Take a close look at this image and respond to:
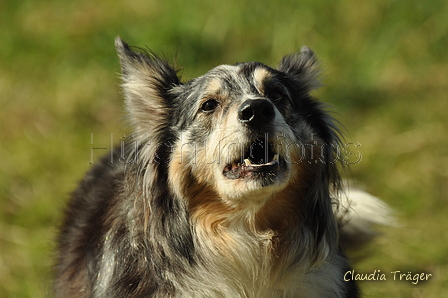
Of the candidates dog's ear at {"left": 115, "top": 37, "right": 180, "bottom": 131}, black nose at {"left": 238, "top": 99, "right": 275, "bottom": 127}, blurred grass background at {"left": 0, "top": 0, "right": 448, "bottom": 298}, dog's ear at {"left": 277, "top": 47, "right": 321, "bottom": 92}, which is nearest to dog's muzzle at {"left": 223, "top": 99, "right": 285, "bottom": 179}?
black nose at {"left": 238, "top": 99, "right": 275, "bottom": 127}

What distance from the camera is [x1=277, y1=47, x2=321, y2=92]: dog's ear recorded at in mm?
3824

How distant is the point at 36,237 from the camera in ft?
17.9

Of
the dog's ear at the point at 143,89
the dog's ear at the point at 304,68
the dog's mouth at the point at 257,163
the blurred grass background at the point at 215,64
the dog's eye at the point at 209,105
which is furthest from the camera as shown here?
the blurred grass background at the point at 215,64

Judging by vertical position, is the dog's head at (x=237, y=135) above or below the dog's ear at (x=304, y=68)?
below

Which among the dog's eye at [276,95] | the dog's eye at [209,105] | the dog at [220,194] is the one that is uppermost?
the dog's eye at [276,95]

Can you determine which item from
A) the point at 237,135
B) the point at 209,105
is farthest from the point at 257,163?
the point at 209,105

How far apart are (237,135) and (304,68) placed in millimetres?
1047

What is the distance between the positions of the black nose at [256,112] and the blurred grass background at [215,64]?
2.89m

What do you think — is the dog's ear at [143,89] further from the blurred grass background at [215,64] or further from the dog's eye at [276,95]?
the blurred grass background at [215,64]

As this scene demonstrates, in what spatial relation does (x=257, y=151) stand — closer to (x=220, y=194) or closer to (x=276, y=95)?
(x=220, y=194)

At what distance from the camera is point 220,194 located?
124 inches

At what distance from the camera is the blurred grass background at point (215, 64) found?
235 inches

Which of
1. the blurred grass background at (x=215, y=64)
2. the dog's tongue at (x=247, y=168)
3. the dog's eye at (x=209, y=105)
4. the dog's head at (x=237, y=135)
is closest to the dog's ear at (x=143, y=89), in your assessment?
the dog's head at (x=237, y=135)

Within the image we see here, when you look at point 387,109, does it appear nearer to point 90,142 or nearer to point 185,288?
point 90,142
